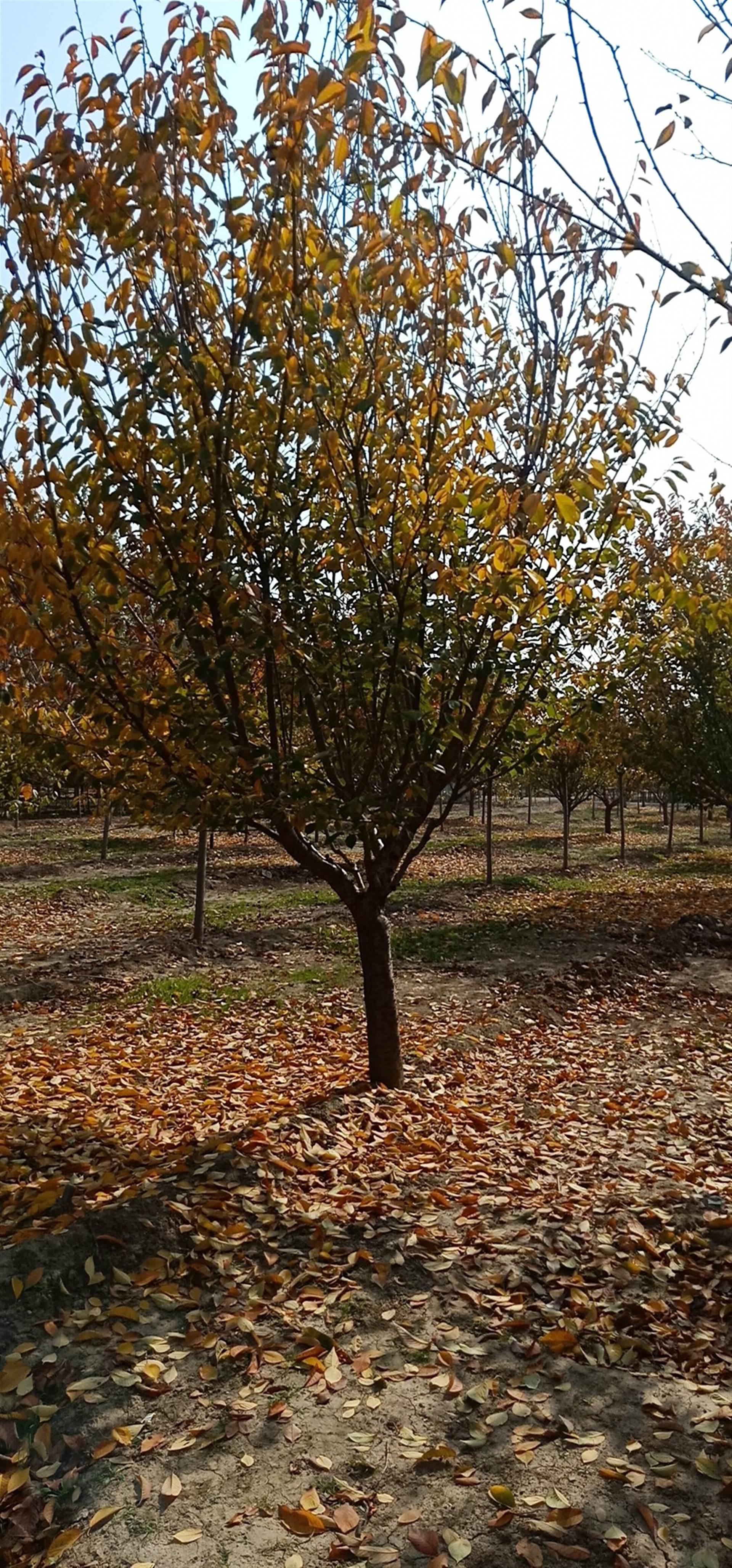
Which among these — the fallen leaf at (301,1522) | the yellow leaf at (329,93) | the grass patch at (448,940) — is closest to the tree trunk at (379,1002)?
the fallen leaf at (301,1522)

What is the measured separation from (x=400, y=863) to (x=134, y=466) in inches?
145

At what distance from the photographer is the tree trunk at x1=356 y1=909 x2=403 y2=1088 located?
6.77 m

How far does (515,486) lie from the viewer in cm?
494

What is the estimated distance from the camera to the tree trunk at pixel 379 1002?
22.2ft

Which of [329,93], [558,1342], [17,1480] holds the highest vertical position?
[329,93]

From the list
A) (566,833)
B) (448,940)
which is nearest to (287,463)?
(448,940)

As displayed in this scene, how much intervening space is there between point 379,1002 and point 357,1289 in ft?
8.33

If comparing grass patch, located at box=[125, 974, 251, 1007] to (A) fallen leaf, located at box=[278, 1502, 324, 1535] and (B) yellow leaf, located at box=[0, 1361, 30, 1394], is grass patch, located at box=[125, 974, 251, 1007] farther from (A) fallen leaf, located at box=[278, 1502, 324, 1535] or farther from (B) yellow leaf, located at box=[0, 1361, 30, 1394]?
(A) fallen leaf, located at box=[278, 1502, 324, 1535]

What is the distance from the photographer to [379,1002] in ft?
22.9

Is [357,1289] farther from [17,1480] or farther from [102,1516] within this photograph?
[17,1480]

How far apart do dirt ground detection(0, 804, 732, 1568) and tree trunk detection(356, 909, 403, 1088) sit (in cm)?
21

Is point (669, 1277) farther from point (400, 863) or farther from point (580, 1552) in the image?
point (400, 863)

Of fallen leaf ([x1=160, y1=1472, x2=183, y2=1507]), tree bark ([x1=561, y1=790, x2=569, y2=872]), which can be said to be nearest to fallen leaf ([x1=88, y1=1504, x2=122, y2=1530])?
fallen leaf ([x1=160, y1=1472, x2=183, y2=1507])

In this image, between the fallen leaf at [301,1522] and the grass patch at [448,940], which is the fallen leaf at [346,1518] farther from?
the grass patch at [448,940]
